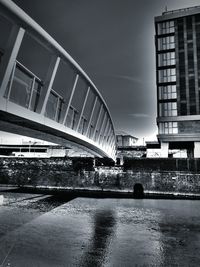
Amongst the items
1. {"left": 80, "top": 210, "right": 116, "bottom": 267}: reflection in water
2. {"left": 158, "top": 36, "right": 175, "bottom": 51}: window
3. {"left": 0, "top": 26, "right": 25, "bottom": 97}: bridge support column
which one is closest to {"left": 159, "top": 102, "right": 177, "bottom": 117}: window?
{"left": 158, "top": 36, "right": 175, "bottom": 51}: window

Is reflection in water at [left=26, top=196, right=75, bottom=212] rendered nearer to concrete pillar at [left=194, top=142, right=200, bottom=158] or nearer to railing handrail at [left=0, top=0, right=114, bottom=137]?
railing handrail at [left=0, top=0, right=114, bottom=137]

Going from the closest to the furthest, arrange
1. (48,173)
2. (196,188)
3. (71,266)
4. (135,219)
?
(71,266)
(135,219)
(196,188)
(48,173)

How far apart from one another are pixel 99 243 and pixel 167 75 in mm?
53565

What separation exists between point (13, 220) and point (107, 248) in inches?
232

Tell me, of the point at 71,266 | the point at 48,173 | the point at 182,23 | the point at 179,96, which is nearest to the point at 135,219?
the point at 71,266

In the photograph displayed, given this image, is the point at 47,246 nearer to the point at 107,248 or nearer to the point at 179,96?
the point at 107,248

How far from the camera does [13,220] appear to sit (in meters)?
10.9

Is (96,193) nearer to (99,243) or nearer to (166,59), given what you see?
(99,243)

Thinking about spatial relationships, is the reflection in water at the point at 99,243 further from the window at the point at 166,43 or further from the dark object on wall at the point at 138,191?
the window at the point at 166,43

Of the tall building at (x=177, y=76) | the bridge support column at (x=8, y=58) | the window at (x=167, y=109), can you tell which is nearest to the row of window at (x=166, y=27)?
the tall building at (x=177, y=76)

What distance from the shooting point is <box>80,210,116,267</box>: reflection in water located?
5.70m

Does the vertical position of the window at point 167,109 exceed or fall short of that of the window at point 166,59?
it falls short

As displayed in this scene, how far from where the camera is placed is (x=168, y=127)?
51.9 m

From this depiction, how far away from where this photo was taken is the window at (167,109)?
53531 millimetres
